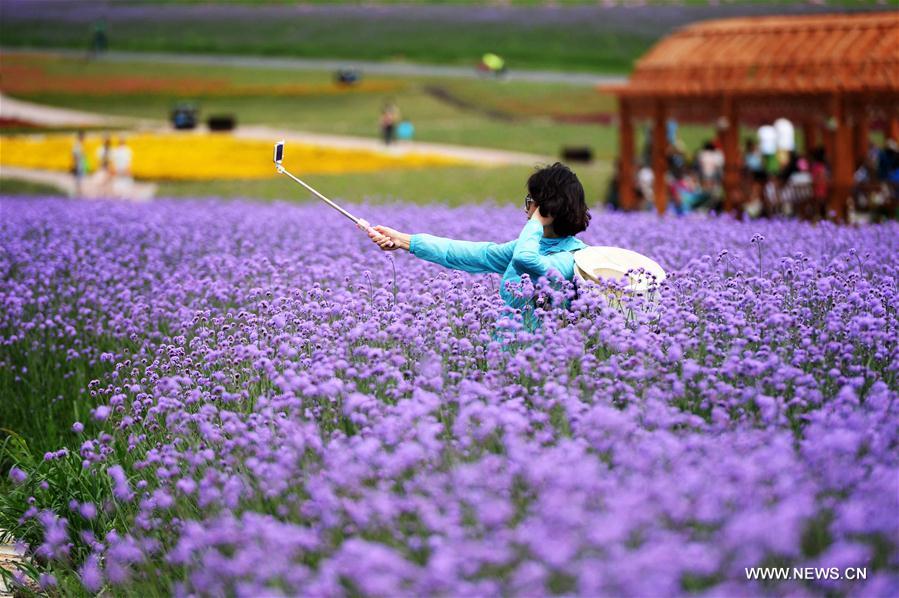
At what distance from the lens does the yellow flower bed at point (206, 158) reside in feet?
90.3

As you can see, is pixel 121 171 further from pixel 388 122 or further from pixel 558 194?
pixel 558 194

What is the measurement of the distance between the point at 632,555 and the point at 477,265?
11.2 feet

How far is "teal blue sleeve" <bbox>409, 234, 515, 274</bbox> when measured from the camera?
622 cm

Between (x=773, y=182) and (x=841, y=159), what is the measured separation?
183 centimetres

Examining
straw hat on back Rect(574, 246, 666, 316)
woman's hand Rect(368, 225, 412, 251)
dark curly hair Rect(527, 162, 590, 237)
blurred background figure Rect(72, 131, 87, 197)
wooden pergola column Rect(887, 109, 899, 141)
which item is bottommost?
blurred background figure Rect(72, 131, 87, 197)

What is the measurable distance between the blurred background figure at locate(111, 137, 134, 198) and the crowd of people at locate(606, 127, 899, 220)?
30.6 feet

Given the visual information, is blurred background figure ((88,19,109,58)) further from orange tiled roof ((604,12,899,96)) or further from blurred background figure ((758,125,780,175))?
orange tiled roof ((604,12,899,96))

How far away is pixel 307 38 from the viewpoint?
5394cm

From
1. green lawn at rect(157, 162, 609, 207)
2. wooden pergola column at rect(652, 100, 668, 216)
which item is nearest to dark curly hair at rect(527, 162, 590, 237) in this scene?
wooden pergola column at rect(652, 100, 668, 216)

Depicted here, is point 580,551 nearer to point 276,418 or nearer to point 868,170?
point 276,418

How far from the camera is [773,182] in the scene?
58.7ft

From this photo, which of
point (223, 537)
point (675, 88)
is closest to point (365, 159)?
point (675, 88)

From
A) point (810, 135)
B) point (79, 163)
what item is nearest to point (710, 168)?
point (810, 135)

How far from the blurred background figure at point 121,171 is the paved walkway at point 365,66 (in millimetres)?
24034
